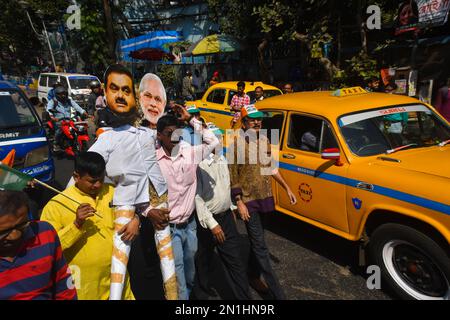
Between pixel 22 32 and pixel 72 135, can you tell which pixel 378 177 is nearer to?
pixel 72 135

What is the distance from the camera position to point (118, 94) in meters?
2.79

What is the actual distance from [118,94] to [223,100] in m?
6.77

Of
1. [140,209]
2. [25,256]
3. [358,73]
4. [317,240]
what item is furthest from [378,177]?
[358,73]

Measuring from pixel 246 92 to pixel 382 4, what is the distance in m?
5.32

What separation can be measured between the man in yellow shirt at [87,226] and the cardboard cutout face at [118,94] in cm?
58

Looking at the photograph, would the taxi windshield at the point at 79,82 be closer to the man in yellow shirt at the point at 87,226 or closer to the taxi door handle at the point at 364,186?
the man in yellow shirt at the point at 87,226

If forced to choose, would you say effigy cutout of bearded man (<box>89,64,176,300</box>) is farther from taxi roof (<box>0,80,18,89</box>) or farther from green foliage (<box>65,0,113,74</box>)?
green foliage (<box>65,0,113,74</box>)

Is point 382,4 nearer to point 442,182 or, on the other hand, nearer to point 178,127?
point 442,182

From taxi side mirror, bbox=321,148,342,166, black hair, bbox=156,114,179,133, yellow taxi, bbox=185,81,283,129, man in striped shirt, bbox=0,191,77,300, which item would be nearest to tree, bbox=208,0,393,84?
yellow taxi, bbox=185,81,283,129

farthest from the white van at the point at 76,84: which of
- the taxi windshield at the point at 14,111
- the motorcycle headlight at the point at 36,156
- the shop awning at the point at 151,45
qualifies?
the motorcycle headlight at the point at 36,156

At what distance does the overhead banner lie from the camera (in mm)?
8688

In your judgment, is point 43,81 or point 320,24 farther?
point 43,81

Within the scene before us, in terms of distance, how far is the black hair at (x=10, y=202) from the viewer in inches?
63.8
